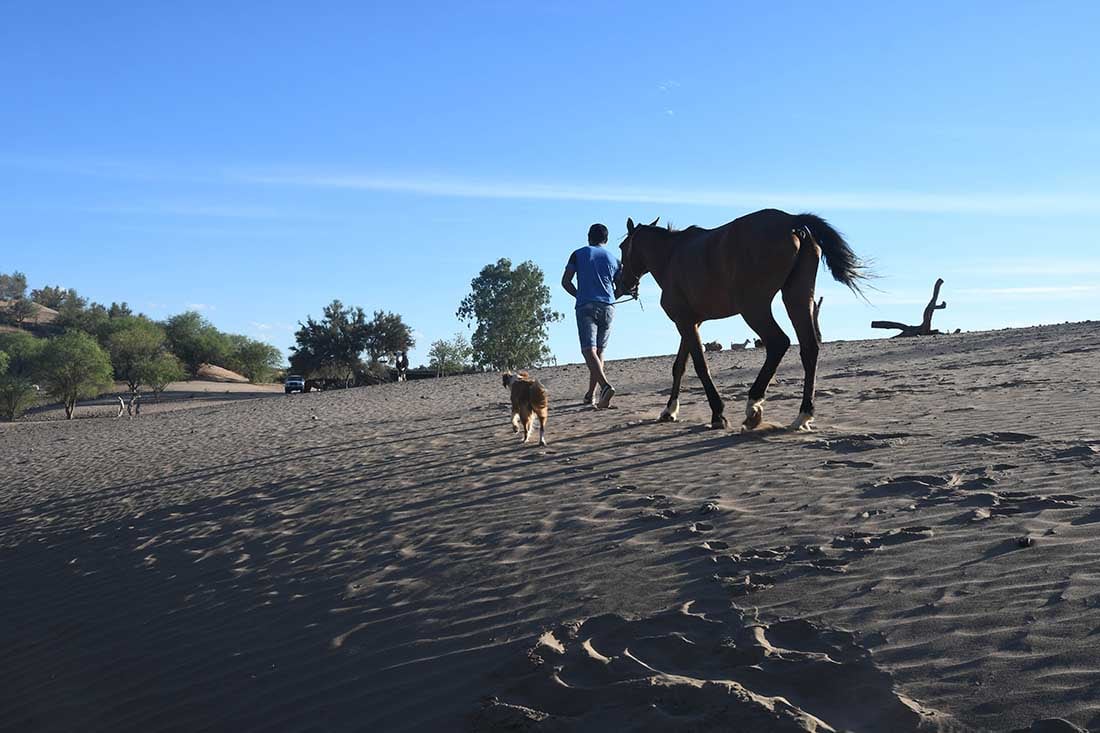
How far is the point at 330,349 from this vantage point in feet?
222

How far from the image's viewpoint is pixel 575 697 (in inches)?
143

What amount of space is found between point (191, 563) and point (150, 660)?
186 centimetres

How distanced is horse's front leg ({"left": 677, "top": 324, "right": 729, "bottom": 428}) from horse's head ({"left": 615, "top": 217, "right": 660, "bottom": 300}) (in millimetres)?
1394

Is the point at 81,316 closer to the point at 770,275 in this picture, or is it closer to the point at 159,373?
the point at 159,373

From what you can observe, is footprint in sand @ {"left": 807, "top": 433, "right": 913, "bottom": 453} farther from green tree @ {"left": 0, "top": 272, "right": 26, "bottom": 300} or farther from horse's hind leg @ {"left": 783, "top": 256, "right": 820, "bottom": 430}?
green tree @ {"left": 0, "top": 272, "right": 26, "bottom": 300}

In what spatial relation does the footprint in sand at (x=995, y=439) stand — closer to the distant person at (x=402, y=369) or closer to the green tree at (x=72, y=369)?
the distant person at (x=402, y=369)

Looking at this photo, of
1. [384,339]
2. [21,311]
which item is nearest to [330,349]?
[384,339]

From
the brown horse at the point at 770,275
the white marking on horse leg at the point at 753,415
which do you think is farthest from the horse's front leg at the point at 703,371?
the white marking on horse leg at the point at 753,415

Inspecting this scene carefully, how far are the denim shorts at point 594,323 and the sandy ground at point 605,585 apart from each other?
1.92 meters

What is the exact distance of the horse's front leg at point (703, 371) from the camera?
9.38 m

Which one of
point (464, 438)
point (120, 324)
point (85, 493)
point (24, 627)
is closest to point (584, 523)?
point (24, 627)

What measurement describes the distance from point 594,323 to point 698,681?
8.92 m

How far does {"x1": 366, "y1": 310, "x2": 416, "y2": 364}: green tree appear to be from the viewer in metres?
69.0

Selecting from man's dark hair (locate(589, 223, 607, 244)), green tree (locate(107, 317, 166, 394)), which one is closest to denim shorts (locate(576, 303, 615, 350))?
man's dark hair (locate(589, 223, 607, 244))
